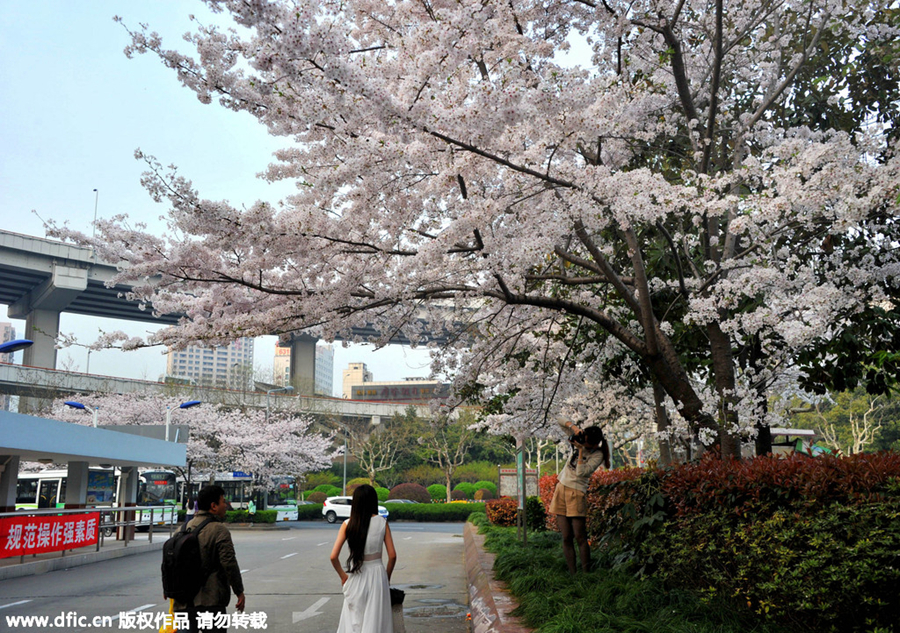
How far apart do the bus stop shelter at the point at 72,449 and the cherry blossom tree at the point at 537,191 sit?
5895mm

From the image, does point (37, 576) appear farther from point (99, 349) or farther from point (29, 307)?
point (29, 307)

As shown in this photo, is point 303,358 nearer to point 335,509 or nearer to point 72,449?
point 335,509

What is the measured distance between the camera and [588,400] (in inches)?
634

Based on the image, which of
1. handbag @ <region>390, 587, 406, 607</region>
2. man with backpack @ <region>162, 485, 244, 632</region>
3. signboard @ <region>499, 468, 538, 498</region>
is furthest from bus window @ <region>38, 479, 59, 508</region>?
handbag @ <region>390, 587, 406, 607</region>

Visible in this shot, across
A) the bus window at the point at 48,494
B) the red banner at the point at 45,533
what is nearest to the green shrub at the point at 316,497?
the bus window at the point at 48,494

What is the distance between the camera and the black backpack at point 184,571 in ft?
17.9

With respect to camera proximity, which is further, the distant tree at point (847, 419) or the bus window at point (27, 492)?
the distant tree at point (847, 419)

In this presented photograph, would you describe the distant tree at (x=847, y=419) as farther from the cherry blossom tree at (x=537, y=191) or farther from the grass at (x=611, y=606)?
the grass at (x=611, y=606)

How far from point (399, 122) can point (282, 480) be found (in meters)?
42.8

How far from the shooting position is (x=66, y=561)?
16.2m

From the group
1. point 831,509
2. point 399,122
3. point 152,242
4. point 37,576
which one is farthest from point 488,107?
point 37,576

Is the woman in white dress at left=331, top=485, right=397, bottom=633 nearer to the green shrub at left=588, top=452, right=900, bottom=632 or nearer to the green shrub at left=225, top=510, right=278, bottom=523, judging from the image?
the green shrub at left=588, top=452, right=900, bottom=632

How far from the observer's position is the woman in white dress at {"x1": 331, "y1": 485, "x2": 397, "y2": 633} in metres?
5.27

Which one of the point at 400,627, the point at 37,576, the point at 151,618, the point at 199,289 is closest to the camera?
the point at 400,627
